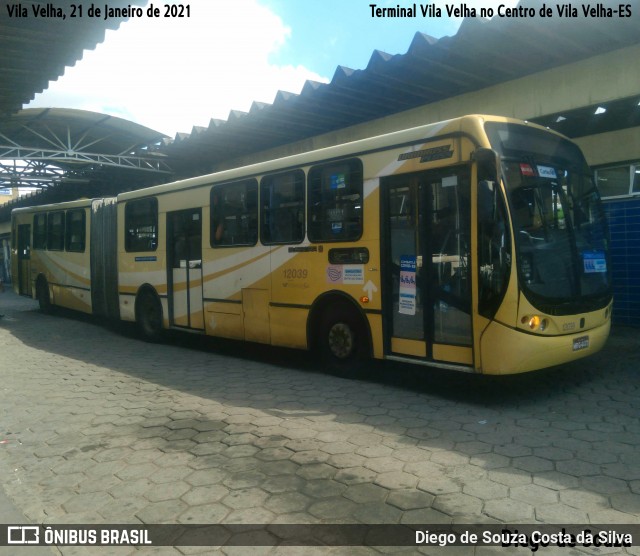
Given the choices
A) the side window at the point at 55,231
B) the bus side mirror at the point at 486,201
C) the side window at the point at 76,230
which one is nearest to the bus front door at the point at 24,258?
the side window at the point at 55,231

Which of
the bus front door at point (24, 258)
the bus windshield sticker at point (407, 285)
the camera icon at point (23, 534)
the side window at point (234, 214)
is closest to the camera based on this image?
the camera icon at point (23, 534)

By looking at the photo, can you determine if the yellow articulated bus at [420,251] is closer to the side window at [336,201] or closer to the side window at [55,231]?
the side window at [336,201]

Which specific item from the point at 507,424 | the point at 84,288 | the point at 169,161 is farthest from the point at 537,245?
the point at 169,161

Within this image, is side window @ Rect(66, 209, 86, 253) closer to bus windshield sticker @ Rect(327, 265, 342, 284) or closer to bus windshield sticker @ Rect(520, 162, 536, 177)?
bus windshield sticker @ Rect(327, 265, 342, 284)

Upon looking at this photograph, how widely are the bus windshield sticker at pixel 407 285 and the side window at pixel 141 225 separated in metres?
6.08

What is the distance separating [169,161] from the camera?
20.9 m

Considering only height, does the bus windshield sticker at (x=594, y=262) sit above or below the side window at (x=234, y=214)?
below

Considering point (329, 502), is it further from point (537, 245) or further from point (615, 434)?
point (537, 245)

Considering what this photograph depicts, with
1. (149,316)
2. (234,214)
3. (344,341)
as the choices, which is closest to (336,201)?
(344,341)

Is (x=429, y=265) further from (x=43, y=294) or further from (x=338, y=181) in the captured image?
(x=43, y=294)

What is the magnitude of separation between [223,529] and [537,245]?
4245 mm

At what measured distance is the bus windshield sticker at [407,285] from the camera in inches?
261

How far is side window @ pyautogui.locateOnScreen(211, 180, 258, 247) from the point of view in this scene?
29.2 ft

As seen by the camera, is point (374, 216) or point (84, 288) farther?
point (84, 288)
